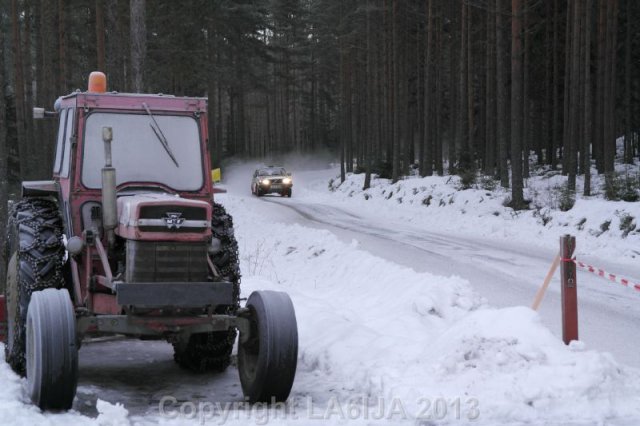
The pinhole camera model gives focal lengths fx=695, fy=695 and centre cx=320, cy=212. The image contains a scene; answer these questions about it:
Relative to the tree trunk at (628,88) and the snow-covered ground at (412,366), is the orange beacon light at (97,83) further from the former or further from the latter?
the tree trunk at (628,88)

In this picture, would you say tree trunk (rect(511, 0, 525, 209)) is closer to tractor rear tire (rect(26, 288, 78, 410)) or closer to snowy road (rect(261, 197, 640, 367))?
snowy road (rect(261, 197, 640, 367))

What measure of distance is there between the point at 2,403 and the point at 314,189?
1866 inches

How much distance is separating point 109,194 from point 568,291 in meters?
4.59

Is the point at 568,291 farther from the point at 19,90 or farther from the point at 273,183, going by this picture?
the point at 273,183

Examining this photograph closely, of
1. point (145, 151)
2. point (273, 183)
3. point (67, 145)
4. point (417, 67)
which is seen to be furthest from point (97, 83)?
point (417, 67)

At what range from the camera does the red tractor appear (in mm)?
5871

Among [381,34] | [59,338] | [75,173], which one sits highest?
[381,34]

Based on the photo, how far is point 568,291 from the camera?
7062 millimetres

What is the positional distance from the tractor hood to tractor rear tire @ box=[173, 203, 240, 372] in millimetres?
745

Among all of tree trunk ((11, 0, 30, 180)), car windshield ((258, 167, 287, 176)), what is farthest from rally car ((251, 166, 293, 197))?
tree trunk ((11, 0, 30, 180))

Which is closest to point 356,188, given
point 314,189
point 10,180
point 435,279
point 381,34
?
point 381,34

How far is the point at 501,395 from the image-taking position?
5.68 m

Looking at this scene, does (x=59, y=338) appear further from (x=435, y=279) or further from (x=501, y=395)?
(x=435, y=279)

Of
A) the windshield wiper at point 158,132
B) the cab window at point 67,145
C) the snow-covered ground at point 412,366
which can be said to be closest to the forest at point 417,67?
the cab window at point 67,145
